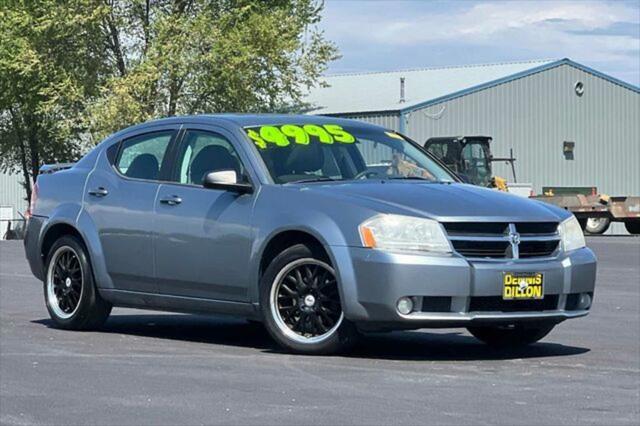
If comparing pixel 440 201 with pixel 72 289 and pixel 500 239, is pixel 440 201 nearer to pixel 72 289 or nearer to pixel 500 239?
pixel 500 239

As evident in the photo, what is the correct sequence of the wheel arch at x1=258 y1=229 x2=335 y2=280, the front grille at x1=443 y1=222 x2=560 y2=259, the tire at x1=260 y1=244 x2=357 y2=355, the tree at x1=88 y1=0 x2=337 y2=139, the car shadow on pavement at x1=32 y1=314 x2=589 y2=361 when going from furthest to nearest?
1. the tree at x1=88 y1=0 x2=337 y2=139
2. the car shadow on pavement at x1=32 y1=314 x2=589 y2=361
3. the wheel arch at x1=258 y1=229 x2=335 y2=280
4. the tire at x1=260 y1=244 x2=357 y2=355
5. the front grille at x1=443 y1=222 x2=560 y2=259

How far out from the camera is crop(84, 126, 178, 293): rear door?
403 inches

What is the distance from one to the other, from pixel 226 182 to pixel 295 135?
67 cm

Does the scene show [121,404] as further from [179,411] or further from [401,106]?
[401,106]

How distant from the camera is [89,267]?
10.7 metres

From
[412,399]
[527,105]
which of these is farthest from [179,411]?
[527,105]

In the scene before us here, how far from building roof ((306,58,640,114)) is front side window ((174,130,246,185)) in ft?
151

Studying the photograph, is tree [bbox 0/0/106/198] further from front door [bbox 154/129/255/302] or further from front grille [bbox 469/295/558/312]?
front grille [bbox 469/295/558/312]

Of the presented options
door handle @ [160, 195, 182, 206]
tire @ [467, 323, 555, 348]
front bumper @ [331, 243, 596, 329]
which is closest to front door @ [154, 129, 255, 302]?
door handle @ [160, 195, 182, 206]

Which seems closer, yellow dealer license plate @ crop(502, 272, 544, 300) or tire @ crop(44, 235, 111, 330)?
yellow dealer license plate @ crop(502, 272, 544, 300)

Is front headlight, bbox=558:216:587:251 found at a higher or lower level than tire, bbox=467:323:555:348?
higher

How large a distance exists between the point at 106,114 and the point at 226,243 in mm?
41261

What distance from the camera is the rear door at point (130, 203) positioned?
1024 centimetres

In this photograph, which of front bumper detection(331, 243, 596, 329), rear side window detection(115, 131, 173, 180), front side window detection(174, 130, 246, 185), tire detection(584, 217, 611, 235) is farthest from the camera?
tire detection(584, 217, 611, 235)
